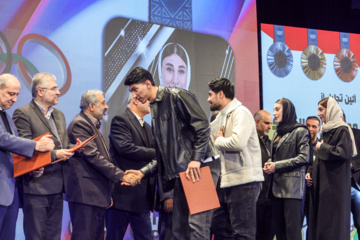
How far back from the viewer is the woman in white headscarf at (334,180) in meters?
4.45

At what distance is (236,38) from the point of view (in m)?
6.50

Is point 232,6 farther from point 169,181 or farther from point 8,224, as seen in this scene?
point 8,224

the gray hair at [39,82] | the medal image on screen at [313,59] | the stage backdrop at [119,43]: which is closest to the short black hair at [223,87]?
the gray hair at [39,82]

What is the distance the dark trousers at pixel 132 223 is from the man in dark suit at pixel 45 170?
59 cm

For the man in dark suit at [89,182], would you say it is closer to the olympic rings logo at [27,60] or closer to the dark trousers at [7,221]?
the dark trousers at [7,221]

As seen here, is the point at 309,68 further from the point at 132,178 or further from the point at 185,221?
the point at 185,221

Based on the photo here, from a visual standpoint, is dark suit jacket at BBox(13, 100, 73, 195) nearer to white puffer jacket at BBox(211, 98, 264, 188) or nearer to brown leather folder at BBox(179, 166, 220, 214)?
brown leather folder at BBox(179, 166, 220, 214)

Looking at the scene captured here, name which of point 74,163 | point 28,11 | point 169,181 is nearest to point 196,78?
point 28,11

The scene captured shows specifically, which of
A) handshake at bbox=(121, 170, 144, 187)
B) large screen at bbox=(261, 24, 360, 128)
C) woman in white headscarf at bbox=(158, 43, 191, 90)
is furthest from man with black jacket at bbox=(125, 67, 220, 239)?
large screen at bbox=(261, 24, 360, 128)

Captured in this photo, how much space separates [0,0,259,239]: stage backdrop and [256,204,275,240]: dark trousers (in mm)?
1652

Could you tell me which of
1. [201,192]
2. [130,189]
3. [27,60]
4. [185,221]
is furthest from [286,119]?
[27,60]

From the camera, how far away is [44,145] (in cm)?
331

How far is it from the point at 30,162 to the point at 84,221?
808 millimetres

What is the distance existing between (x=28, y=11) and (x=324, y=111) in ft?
12.0
